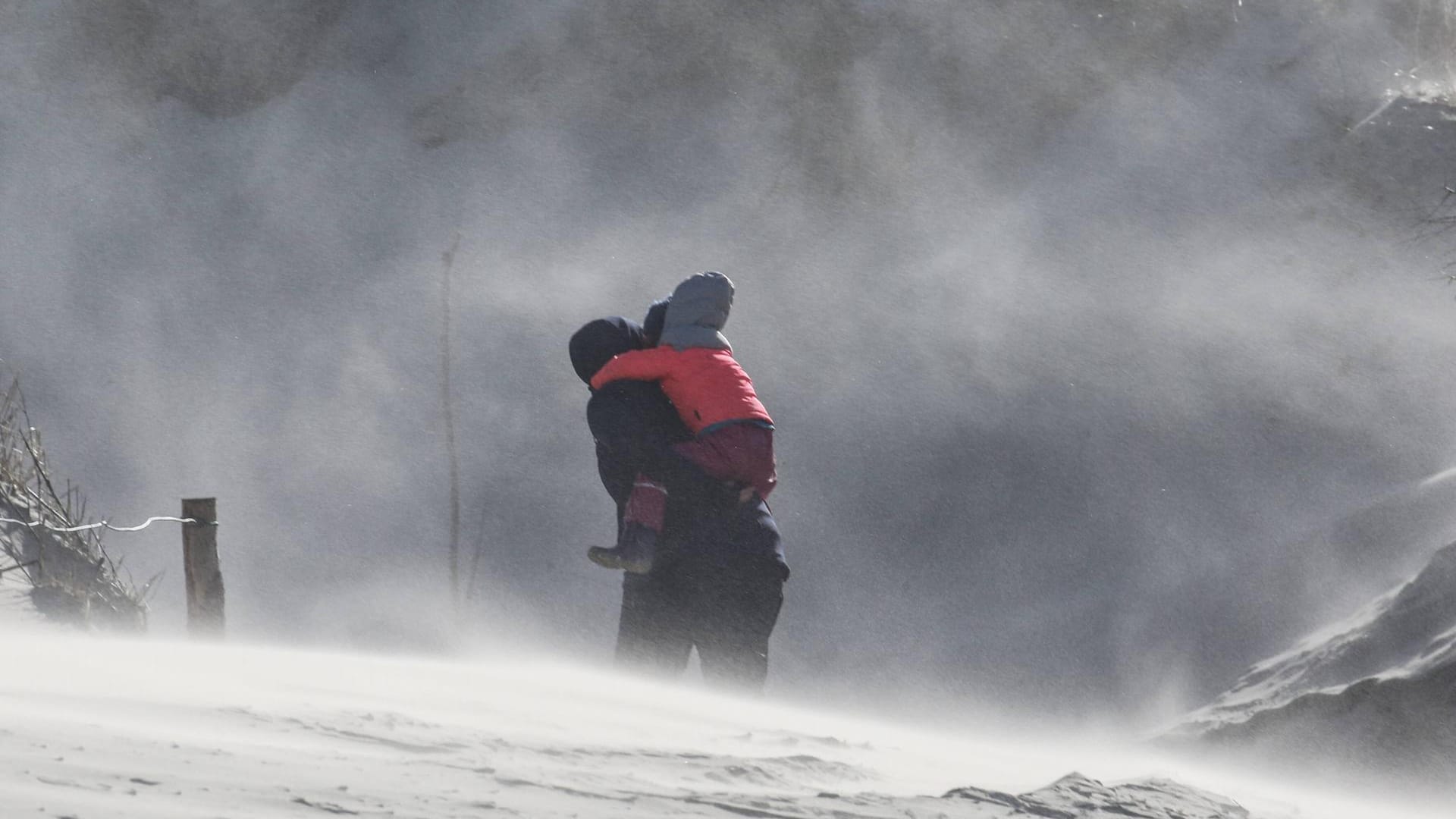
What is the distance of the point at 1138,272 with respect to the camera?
13.3 meters

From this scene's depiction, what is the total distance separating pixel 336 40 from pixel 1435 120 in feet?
34.6

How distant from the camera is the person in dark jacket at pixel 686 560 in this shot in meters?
4.68

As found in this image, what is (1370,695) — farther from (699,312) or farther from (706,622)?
(699,312)

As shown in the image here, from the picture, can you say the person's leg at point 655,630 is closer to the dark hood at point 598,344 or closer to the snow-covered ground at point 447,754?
the snow-covered ground at point 447,754

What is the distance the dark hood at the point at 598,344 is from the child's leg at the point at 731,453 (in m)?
0.40

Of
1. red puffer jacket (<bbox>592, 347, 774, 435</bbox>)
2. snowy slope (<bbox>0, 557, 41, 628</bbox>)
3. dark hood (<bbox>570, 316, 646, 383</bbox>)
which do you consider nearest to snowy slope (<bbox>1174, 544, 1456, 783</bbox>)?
red puffer jacket (<bbox>592, 347, 774, 435</bbox>)

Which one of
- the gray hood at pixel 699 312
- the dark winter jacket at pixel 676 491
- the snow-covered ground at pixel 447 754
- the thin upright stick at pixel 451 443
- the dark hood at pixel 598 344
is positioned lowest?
the snow-covered ground at pixel 447 754

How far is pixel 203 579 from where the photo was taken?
5.95 metres

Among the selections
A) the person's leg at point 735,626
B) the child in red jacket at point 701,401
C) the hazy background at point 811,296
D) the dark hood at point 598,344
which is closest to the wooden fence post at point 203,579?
the dark hood at point 598,344

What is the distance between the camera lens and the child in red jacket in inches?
182

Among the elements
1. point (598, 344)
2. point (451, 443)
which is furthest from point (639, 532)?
point (451, 443)

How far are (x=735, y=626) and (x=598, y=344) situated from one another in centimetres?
96

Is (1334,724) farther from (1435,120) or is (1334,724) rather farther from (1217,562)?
(1435,120)

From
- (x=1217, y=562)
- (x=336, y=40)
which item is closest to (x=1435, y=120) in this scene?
(x=1217, y=562)
